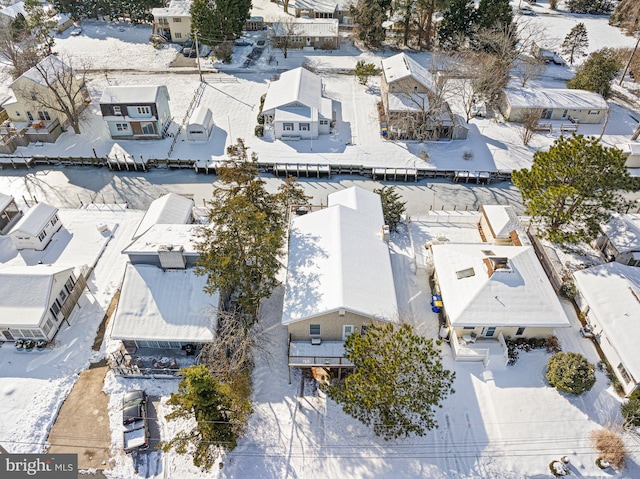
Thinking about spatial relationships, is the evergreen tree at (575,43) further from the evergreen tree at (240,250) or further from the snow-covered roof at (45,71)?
the snow-covered roof at (45,71)

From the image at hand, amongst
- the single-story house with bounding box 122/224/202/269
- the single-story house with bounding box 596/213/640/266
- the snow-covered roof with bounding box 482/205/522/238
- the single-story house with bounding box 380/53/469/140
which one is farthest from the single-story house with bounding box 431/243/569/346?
the single-story house with bounding box 380/53/469/140

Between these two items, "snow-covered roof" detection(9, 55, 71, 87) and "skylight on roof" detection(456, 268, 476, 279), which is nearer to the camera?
"skylight on roof" detection(456, 268, 476, 279)

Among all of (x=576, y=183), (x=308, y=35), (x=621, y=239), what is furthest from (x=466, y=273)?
(x=308, y=35)

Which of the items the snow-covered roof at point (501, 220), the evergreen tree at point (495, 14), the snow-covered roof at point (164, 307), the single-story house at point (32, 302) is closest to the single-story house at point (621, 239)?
the snow-covered roof at point (501, 220)

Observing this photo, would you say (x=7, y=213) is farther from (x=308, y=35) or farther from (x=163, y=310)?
(x=308, y=35)

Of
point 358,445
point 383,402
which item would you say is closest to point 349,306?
point 383,402

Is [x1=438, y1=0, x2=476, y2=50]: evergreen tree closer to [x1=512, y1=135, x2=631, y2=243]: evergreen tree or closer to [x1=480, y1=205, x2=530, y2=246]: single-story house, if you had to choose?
[x1=512, y1=135, x2=631, y2=243]: evergreen tree

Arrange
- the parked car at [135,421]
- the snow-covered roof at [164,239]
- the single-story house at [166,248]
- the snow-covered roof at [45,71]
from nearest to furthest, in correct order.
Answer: the parked car at [135,421], the single-story house at [166,248], the snow-covered roof at [164,239], the snow-covered roof at [45,71]
